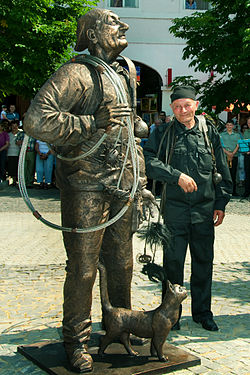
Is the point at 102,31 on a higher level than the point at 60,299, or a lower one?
higher

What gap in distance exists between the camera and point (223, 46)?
14.6 meters

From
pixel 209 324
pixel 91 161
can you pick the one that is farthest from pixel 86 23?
pixel 209 324

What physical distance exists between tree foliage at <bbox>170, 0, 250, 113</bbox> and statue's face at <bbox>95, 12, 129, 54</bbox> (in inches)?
410

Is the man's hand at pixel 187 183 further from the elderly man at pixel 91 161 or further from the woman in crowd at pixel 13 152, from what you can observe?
the woman in crowd at pixel 13 152

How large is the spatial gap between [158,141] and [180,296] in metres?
1.56

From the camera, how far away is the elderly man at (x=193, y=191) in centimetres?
495

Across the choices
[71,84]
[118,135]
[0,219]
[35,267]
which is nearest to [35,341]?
[118,135]

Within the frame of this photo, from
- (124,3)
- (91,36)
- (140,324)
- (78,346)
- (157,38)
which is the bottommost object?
(78,346)

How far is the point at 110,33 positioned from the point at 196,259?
2.19m

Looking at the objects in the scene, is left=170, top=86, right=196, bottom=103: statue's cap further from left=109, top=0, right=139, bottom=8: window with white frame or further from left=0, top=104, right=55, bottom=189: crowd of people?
left=109, top=0, right=139, bottom=8: window with white frame

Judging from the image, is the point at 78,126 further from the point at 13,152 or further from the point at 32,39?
the point at 13,152

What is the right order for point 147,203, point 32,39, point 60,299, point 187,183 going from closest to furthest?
point 147,203
point 187,183
point 60,299
point 32,39

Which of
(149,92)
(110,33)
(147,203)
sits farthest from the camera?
(149,92)

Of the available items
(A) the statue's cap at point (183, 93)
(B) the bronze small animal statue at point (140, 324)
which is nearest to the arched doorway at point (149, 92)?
(A) the statue's cap at point (183, 93)
